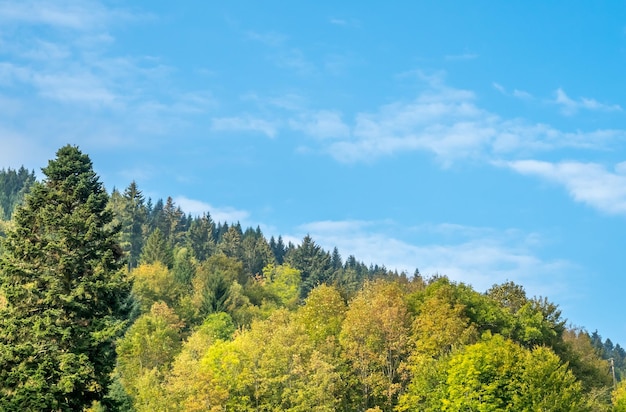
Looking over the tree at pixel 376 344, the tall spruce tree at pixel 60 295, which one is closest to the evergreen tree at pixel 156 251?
the tree at pixel 376 344

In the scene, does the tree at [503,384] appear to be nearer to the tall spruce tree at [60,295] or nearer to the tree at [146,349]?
the tall spruce tree at [60,295]

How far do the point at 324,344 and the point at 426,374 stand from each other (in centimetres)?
1103

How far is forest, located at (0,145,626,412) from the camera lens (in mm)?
40250

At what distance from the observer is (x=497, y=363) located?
197 ft

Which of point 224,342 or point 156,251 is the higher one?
point 156,251

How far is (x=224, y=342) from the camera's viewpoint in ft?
255

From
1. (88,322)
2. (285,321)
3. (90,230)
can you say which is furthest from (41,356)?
(285,321)

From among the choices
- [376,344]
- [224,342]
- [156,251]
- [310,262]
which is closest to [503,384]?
[376,344]

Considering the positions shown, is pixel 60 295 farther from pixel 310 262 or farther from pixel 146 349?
pixel 310 262

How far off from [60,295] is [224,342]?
39.0 metres

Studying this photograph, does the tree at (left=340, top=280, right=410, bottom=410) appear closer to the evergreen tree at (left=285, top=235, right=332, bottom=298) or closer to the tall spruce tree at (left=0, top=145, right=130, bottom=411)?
the tall spruce tree at (left=0, top=145, right=130, bottom=411)

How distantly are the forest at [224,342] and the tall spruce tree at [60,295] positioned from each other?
0.08m

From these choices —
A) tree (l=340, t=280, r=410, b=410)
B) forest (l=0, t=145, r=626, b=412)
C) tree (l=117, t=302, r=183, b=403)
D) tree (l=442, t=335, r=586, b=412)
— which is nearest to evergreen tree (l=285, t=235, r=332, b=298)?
forest (l=0, t=145, r=626, b=412)

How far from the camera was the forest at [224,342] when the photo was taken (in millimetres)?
40250
